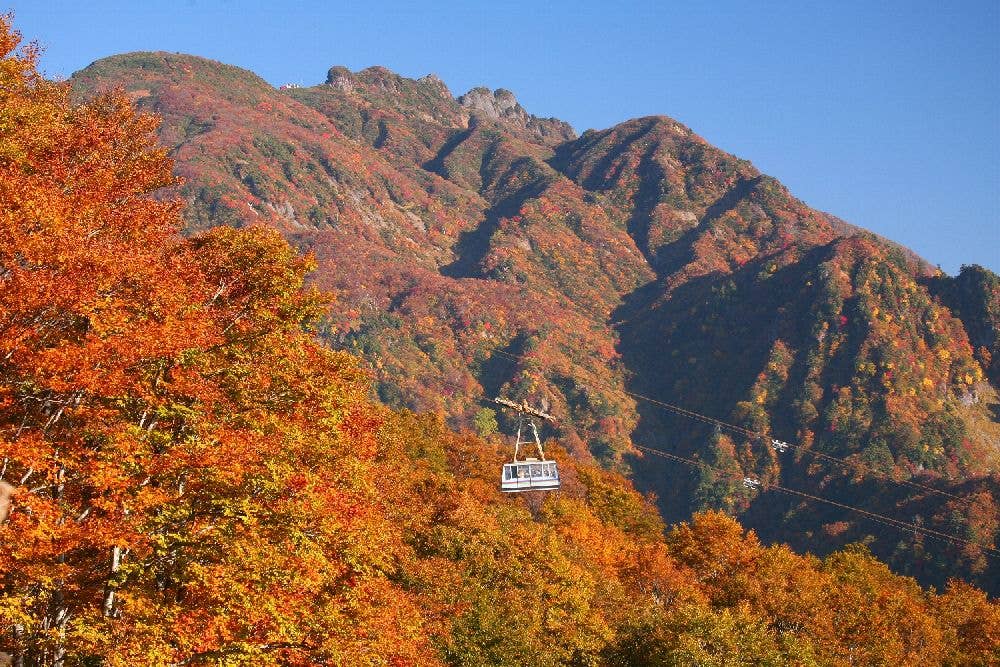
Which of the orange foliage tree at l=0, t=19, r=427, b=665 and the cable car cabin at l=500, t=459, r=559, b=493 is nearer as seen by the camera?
the orange foliage tree at l=0, t=19, r=427, b=665

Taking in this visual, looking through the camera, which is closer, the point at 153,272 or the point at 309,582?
the point at 309,582

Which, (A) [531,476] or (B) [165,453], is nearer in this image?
(B) [165,453]

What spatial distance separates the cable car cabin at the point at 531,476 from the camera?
186 ft

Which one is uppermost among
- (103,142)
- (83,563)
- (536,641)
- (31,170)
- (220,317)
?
(103,142)

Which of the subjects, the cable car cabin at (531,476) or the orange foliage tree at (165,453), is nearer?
the orange foliage tree at (165,453)

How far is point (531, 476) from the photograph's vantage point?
2250 inches

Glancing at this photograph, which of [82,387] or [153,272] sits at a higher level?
[153,272]

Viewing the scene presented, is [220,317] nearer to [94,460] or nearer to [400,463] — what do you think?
[94,460]

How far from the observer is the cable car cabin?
56791 millimetres

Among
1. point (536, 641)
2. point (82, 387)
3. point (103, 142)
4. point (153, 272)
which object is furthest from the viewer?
point (536, 641)

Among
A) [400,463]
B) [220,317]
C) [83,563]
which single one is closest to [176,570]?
[83,563]

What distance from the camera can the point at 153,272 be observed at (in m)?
29.4

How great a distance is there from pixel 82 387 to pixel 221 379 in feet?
15.7

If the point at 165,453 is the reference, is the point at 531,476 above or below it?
above
